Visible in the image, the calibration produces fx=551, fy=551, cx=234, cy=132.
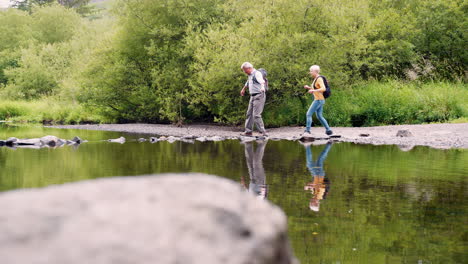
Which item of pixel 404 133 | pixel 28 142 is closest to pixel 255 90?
pixel 404 133

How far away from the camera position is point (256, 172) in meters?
9.46

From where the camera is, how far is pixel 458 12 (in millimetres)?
30328

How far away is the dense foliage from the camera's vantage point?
2291 centimetres

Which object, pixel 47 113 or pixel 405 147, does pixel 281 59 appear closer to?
pixel 405 147

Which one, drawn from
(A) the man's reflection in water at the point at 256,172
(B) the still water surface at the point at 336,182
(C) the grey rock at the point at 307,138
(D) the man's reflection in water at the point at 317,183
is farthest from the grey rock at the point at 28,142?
(D) the man's reflection in water at the point at 317,183

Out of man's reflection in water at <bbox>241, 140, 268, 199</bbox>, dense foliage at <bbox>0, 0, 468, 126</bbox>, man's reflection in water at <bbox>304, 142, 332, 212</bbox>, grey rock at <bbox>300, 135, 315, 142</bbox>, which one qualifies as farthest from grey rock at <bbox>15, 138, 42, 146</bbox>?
dense foliage at <bbox>0, 0, 468, 126</bbox>

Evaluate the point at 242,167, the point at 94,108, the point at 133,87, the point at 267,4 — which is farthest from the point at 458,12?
the point at 242,167

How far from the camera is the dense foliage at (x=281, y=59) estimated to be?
75.2ft

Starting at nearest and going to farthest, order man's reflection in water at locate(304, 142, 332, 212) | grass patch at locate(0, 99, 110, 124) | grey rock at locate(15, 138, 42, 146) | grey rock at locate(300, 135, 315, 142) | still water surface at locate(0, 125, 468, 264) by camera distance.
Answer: still water surface at locate(0, 125, 468, 264) < man's reflection in water at locate(304, 142, 332, 212) < grey rock at locate(15, 138, 42, 146) < grey rock at locate(300, 135, 315, 142) < grass patch at locate(0, 99, 110, 124)

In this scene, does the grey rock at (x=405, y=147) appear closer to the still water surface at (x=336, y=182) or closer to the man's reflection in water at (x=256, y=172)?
the still water surface at (x=336, y=182)

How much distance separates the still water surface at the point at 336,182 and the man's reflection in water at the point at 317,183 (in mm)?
14

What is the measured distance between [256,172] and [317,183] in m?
1.55

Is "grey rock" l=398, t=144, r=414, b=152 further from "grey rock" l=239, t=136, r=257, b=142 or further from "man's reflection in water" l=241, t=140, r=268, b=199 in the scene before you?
"grey rock" l=239, t=136, r=257, b=142

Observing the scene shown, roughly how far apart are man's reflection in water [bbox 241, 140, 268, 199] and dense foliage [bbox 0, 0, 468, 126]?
9.05 metres
